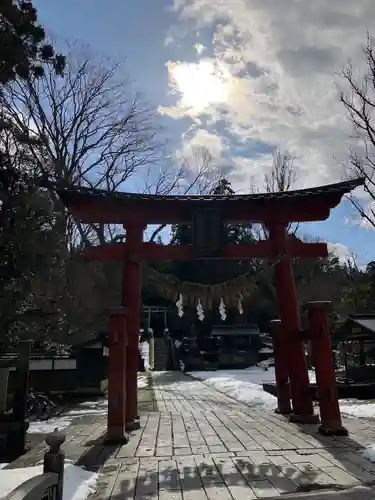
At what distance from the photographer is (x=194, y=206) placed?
823 cm

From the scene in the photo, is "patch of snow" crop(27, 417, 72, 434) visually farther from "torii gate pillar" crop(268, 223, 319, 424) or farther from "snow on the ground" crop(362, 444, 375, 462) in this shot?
"snow on the ground" crop(362, 444, 375, 462)

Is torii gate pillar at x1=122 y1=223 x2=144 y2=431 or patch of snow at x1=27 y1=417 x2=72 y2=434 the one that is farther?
patch of snow at x1=27 y1=417 x2=72 y2=434

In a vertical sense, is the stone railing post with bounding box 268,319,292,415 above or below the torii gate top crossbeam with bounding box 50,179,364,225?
below

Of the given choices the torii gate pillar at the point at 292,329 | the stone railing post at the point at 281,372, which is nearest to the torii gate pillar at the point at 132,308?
the torii gate pillar at the point at 292,329

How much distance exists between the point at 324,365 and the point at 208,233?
3.15 metres

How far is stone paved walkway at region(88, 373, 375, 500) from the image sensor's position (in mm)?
4051

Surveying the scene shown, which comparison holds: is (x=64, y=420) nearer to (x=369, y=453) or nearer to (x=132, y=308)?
(x=132, y=308)

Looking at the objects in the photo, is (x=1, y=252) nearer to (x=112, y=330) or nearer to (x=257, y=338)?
(x=112, y=330)

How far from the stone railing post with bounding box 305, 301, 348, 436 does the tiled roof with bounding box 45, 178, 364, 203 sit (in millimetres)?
2358

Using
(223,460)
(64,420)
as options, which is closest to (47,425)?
(64,420)

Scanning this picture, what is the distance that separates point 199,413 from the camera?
9891 millimetres

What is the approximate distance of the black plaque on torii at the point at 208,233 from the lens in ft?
26.2

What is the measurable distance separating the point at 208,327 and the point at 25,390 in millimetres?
28143

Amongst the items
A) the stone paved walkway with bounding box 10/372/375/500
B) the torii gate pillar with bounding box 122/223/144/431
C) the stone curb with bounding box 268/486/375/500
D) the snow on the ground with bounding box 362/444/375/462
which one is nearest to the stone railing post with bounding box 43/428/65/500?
the stone paved walkway with bounding box 10/372/375/500
